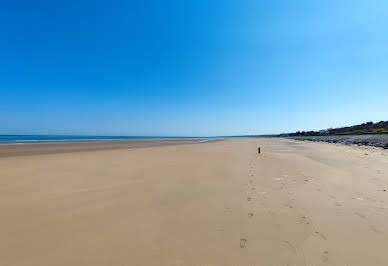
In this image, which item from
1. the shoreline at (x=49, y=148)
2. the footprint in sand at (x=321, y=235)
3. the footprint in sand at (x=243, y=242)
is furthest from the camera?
the shoreline at (x=49, y=148)

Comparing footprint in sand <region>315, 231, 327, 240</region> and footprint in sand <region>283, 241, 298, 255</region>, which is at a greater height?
footprint in sand <region>283, 241, 298, 255</region>

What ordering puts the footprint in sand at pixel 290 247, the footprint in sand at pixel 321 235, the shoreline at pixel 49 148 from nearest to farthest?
the footprint in sand at pixel 290 247, the footprint in sand at pixel 321 235, the shoreline at pixel 49 148

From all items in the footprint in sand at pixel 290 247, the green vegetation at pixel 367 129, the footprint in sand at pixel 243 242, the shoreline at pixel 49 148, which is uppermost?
the green vegetation at pixel 367 129

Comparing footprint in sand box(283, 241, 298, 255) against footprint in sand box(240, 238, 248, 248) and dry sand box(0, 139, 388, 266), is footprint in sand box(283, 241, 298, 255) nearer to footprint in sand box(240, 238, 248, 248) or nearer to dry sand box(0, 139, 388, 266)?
dry sand box(0, 139, 388, 266)

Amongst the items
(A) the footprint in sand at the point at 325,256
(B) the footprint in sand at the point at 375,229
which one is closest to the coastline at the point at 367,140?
(B) the footprint in sand at the point at 375,229

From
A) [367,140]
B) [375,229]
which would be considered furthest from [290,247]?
[367,140]

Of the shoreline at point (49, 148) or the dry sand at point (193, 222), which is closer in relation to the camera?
the dry sand at point (193, 222)

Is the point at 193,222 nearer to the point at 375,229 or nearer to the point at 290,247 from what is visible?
the point at 290,247

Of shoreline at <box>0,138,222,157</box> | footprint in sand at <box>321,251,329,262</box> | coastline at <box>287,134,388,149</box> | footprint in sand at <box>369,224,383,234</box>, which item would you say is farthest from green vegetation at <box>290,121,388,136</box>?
shoreline at <box>0,138,222,157</box>

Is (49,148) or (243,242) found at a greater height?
(49,148)

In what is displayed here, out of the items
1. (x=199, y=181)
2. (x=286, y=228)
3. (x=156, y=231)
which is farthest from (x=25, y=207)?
(x=286, y=228)

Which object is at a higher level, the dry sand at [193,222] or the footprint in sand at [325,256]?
the dry sand at [193,222]

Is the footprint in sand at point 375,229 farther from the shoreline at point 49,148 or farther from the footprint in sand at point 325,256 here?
the shoreline at point 49,148

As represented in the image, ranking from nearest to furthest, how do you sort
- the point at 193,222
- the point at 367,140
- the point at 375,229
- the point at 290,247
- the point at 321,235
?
the point at 290,247 < the point at 321,235 < the point at 375,229 < the point at 193,222 < the point at 367,140
